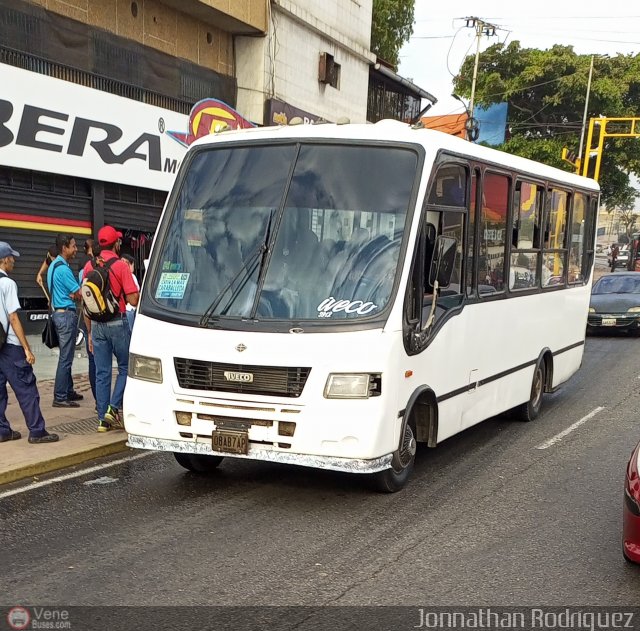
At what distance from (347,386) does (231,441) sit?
35.9 inches

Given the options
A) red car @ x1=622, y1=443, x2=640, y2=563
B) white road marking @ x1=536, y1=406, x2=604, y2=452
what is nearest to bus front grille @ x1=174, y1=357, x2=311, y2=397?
red car @ x1=622, y1=443, x2=640, y2=563

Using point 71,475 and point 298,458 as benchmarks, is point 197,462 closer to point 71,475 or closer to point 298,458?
point 71,475

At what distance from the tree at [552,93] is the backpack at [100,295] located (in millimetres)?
37816

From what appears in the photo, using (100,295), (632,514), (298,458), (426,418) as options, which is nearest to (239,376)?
(298,458)

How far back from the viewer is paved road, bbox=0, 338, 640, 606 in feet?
14.8

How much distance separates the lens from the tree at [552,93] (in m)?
42.3

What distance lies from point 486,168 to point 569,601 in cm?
423

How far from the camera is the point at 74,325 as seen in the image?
9.44 meters

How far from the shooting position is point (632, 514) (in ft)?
15.2

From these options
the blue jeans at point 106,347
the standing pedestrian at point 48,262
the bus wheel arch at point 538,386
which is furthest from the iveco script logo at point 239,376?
the bus wheel arch at point 538,386

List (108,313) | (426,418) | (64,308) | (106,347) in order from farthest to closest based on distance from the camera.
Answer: (64,308) → (106,347) → (108,313) → (426,418)

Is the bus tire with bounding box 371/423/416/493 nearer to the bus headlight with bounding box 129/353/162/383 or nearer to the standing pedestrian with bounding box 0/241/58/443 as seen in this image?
the bus headlight with bounding box 129/353/162/383

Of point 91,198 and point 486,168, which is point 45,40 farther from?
point 486,168

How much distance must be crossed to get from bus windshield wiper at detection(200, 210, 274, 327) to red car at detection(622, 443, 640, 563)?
2.91 m
